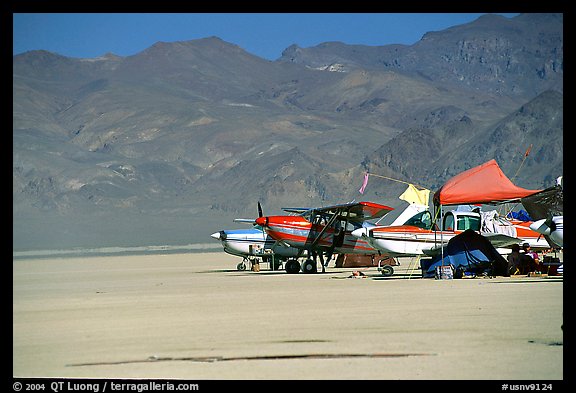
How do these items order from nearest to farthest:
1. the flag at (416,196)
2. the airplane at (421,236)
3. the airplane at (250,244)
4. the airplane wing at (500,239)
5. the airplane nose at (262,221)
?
the airplane wing at (500,239) < the airplane at (421,236) < the flag at (416,196) < the airplane nose at (262,221) < the airplane at (250,244)

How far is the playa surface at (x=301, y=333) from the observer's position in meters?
11.6

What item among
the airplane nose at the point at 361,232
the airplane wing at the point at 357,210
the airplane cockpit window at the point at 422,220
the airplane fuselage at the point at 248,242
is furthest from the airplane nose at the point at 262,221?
the airplane cockpit window at the point at 422,220

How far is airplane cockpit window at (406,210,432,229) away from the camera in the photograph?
31.5m

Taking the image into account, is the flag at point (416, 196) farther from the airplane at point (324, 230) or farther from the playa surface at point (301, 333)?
the playa surface at point (301, 333)

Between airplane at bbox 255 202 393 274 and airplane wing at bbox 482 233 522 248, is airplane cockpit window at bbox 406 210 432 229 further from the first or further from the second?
airplane at bbox 255 202 393 274

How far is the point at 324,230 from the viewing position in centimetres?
3475

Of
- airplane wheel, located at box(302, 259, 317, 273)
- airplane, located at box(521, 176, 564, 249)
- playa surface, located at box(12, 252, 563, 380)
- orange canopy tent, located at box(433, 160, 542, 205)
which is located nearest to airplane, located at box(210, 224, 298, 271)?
airplane wheel, located at box(302, 259, 317, 273)

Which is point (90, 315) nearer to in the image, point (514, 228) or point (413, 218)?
point (413, 218)

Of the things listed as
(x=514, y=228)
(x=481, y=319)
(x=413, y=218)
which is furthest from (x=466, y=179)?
(x=481, y=319)

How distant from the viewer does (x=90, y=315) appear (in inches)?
746

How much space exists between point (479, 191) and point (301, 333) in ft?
44.0

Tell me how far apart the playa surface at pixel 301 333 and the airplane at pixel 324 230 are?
30.2ft

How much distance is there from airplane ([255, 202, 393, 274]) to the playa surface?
30.2 feet
